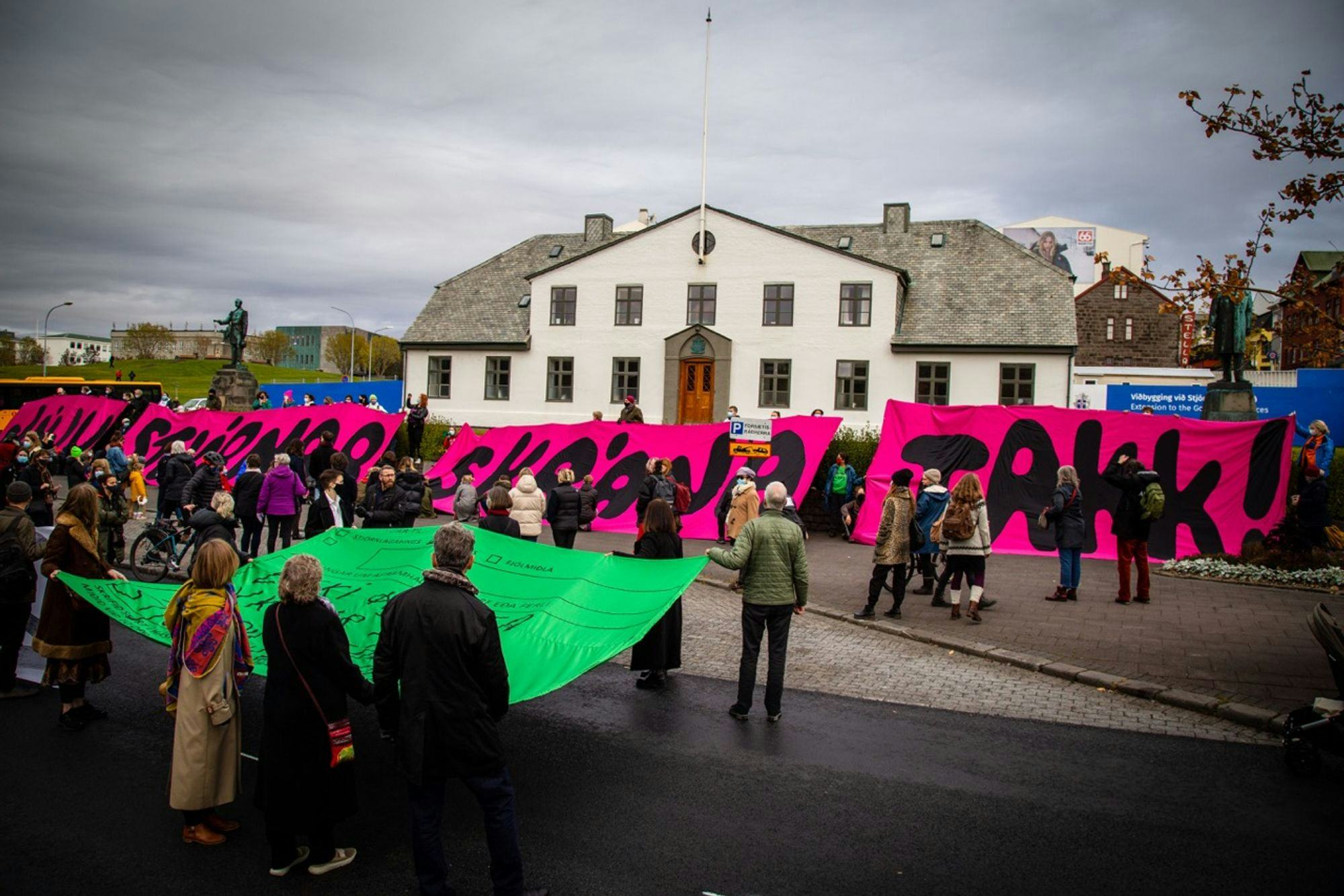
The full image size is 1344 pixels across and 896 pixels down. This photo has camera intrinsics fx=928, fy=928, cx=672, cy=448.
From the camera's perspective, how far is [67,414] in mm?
32500

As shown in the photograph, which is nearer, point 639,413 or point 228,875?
point 228,875

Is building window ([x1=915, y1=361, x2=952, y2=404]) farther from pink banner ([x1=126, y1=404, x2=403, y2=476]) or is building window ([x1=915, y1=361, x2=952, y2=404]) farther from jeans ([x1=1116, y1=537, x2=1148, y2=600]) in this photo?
jeans ([x1=1116, y1=537, x2=1148, y2=600])

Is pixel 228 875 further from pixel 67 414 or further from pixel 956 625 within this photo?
pixel 67 414

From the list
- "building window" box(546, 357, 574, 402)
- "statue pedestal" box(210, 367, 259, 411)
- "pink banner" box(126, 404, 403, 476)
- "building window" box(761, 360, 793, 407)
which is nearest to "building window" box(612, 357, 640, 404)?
"building window" box(546, 357, 574, 402)

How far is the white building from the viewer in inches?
1430

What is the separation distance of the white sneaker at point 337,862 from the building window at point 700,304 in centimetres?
3450

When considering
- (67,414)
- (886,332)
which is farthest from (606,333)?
(67,414)

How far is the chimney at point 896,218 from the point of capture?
4191 centimetres

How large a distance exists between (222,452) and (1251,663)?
25126 millimetres

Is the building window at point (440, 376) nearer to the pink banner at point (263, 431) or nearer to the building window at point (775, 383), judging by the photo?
the building window at point (775, 383)

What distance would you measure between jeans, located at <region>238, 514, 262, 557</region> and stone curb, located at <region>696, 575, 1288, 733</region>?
30.1 ft

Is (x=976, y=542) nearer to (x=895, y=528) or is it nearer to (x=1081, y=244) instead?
(x=895, y=528)

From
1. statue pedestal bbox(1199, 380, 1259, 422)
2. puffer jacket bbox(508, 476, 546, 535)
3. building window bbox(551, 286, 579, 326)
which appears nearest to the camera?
puffer jacket bbox(508, 476, 546, 535)

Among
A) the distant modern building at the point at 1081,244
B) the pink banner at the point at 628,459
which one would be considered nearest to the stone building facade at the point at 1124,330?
the distant modern building at the point at 1081,244
